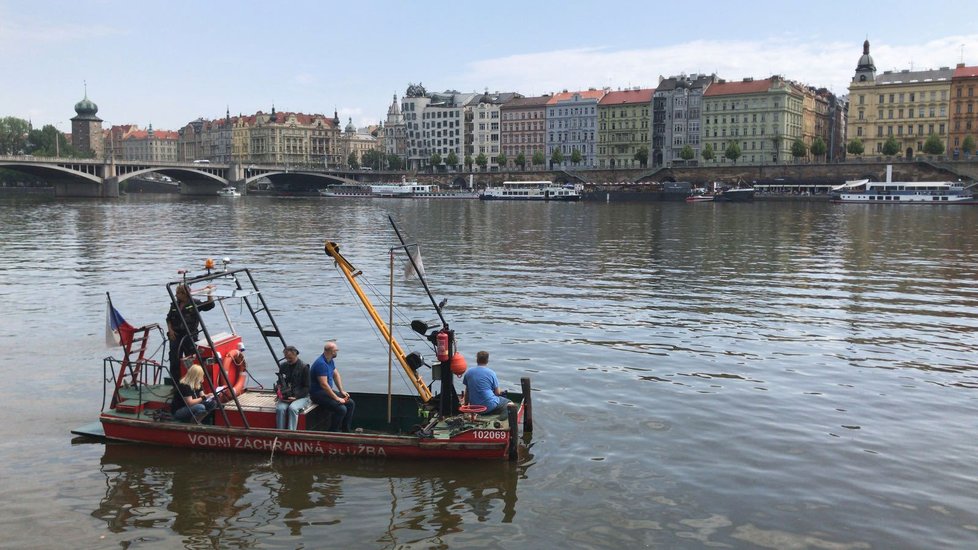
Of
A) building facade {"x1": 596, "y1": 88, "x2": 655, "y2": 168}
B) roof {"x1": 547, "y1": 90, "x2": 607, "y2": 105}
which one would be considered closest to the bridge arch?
roof {"x1": 547, "y1": 90, "x2": 607, "y2": 105}

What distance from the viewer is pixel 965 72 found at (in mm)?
145625

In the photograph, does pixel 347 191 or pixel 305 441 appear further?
pixel 347 191

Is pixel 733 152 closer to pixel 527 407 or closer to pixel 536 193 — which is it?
pixel 536 193

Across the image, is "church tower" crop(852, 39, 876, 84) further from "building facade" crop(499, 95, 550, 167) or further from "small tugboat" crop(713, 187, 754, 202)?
"building facade" crop(499, 95, 550, 167)

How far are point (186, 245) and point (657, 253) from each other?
29.6 metres

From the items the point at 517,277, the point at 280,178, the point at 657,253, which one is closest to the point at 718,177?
the point at 280,178

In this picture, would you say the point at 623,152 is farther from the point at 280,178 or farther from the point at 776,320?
the point at 776,320

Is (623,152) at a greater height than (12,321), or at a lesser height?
greater

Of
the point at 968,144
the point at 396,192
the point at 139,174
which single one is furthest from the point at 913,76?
the point at 139,174

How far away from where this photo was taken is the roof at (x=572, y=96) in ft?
618

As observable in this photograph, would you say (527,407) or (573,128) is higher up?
(573,128)

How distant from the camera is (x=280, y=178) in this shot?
186 m

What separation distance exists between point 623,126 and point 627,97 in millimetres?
6189

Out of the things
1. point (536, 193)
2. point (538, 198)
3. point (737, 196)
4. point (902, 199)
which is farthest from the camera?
point (538, 198)
